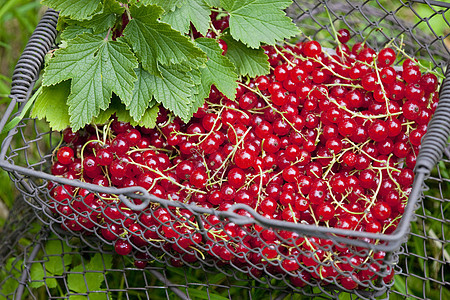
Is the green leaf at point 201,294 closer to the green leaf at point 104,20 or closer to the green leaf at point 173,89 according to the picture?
the green leaf at point 173,89

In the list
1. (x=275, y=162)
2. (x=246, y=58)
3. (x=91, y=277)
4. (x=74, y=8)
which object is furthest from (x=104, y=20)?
(x=91, y=277)

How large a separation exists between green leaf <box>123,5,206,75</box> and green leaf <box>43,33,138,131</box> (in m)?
0.02

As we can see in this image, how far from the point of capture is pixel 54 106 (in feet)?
2.59

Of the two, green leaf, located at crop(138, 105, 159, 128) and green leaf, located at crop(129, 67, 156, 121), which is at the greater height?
green leaf, located at crop(129, 67, 156, 121)

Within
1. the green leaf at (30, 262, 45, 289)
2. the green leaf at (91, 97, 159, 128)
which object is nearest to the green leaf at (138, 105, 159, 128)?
the green leaf at (91, 97, 159, 128)

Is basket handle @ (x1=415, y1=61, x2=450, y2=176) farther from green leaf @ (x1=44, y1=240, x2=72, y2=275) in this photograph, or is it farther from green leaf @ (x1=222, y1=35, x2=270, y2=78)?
green leaf @ (x1=44, y1=240, x2=72, y2=275)

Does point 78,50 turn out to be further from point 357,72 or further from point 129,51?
point 357,72

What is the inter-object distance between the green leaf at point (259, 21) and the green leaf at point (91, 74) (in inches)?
7.9

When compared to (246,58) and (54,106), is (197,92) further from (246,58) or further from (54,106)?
(54,106)

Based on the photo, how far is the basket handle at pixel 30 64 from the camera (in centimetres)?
78

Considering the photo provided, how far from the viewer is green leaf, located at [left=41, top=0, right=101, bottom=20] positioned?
0.74 metres

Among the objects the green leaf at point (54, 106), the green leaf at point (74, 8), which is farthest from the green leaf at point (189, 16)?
the green leaf at point (54, 106)

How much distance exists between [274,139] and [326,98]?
125 millimetres

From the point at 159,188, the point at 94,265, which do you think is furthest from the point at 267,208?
the point at 94,265
